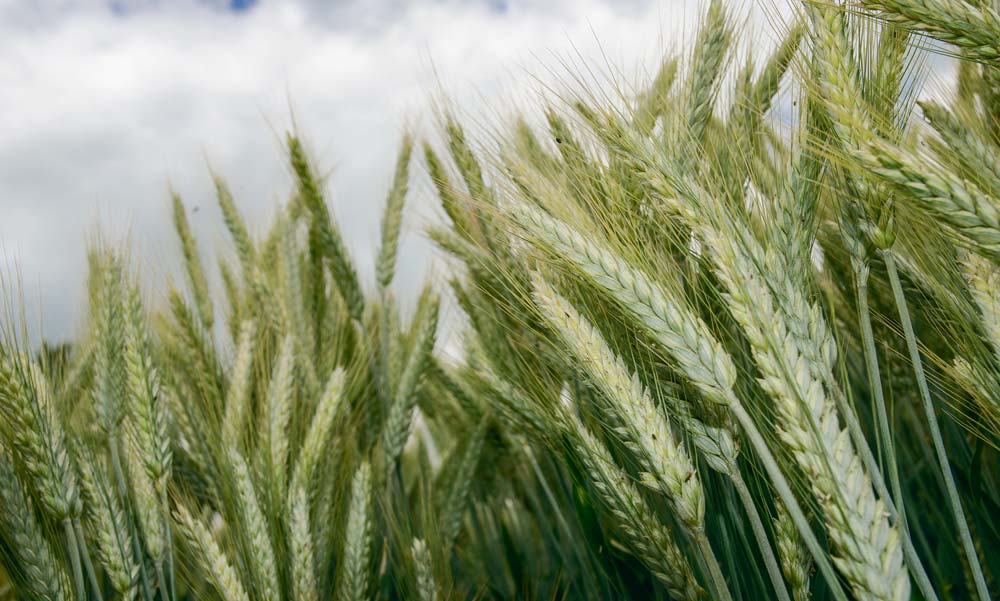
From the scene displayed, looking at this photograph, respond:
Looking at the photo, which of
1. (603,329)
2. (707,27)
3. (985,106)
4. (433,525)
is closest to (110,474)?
(433,525)

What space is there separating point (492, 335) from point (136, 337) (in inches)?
37.4

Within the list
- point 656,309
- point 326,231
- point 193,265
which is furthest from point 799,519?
point 193,265

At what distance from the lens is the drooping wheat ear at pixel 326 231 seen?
7.74 feet

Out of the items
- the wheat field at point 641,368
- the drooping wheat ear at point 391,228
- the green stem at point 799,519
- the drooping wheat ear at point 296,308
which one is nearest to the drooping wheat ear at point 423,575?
the wheat field at point 641,368

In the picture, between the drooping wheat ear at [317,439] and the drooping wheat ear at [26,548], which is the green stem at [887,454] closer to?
the drooping wheat ear at [317,439]

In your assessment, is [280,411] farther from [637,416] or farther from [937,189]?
[937,189]

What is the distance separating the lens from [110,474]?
184cm

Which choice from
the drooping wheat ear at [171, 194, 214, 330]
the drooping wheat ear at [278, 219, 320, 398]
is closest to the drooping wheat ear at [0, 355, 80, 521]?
the drooping wheat ear at [278, 219, 320, 398]

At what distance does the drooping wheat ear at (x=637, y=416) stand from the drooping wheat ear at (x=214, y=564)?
0.84 meters

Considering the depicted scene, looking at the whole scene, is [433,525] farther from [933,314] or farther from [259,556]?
[933,314]

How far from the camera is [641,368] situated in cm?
127

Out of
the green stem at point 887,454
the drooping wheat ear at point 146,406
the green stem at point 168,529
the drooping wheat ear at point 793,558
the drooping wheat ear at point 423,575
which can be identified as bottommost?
the drooping wheat ear at point 423,575

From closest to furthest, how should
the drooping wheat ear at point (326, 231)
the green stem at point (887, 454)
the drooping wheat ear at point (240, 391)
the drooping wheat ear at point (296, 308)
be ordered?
the green stem at point (887, 454), the drooping wheat ear at point (240, 391), the drooping wheat ear at point (296, 308), the drooping wheat ear at point (326, 231)

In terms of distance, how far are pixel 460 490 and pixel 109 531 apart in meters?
1.07
